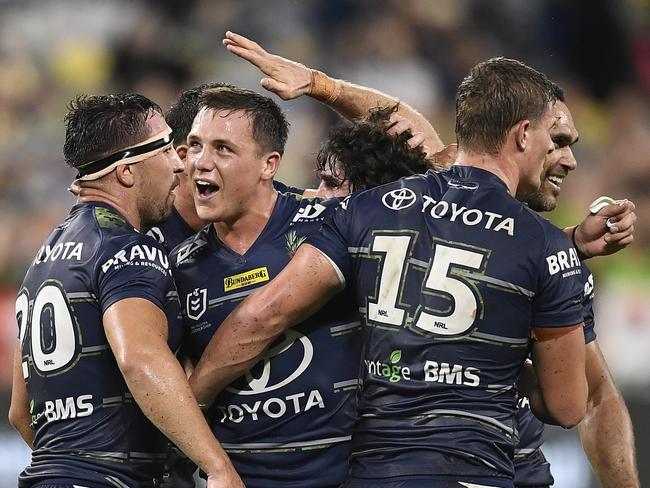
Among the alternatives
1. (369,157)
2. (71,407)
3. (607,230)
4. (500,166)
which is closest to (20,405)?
(71,407)

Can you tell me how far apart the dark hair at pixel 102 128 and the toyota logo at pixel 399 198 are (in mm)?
1142

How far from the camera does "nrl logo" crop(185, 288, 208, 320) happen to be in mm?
4777

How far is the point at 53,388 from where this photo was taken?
14.5 ft

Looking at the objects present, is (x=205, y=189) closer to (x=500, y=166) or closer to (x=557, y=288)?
(x=500, y=166)

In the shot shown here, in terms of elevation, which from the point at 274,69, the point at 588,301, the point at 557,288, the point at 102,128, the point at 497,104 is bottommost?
the point at 557,288

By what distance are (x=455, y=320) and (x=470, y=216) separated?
409 millimetres

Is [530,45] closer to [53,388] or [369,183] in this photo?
[369,183]

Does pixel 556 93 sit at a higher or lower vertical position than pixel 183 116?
lower

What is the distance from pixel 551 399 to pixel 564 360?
18 centimetres

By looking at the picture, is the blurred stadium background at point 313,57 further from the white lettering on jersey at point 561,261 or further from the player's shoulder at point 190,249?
the white lettering on jersey at point 561,261

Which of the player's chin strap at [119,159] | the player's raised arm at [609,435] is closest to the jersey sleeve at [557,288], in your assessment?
the player's raised arm at [609,435]

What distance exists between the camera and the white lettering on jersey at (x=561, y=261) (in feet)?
13.4

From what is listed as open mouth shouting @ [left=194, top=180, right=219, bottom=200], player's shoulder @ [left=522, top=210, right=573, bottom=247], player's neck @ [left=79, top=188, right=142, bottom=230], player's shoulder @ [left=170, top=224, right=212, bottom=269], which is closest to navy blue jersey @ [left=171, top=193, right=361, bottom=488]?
player's shoulder @ [left=170, top=224, right=212, bottom=269]

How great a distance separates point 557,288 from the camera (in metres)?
4.10
